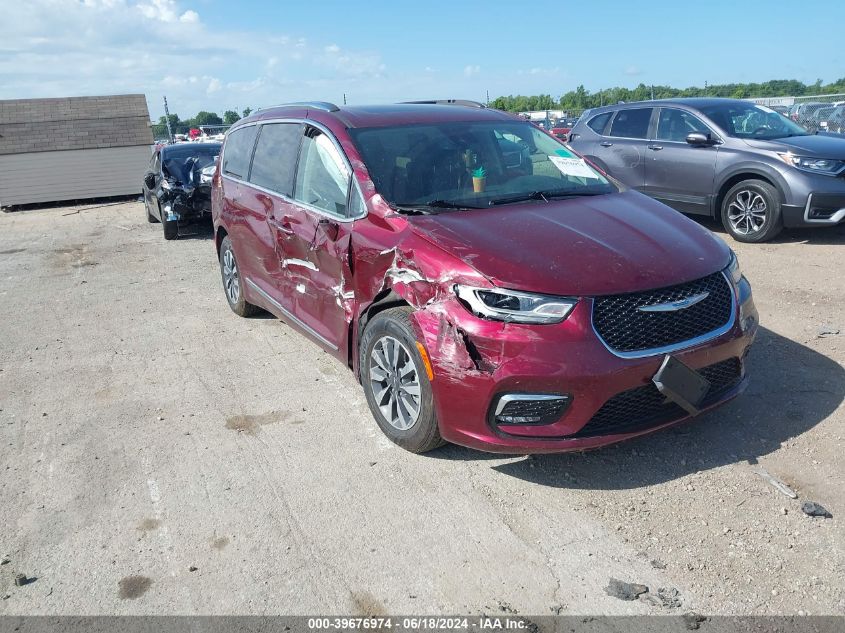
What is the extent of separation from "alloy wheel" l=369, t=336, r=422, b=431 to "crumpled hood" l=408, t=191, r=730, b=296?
645 millimetres

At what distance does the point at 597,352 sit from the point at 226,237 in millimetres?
4364

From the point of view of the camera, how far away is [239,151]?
239 inches

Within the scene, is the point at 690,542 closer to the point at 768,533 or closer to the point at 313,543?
the point at 768,533

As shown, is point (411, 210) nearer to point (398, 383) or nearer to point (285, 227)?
point (398, 383)

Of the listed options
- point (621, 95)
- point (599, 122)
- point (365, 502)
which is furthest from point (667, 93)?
point (365, 502)

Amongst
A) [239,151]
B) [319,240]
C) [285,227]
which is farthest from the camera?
[239,151]

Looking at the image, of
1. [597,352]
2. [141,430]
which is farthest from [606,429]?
[141,430]

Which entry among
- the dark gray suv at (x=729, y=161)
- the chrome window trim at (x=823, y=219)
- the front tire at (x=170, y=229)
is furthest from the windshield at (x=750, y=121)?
the front tire at (x=170, y=229)

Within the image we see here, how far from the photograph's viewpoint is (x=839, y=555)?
2844 millimetres

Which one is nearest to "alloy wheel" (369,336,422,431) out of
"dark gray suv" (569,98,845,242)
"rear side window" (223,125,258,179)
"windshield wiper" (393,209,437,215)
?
"windshield wiper" (393,209,437,215)

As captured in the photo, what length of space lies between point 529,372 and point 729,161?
21.9ft

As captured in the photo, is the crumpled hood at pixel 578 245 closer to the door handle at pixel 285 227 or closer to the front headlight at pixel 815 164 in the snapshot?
the door handle at pixel 285 227

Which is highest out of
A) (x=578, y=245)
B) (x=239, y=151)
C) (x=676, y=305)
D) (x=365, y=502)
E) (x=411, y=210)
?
(x=239, y=151)

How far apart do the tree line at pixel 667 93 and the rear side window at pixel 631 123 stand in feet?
57.6
